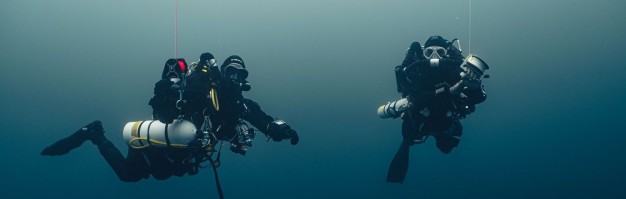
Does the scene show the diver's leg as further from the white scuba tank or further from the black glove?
the white scuba tank

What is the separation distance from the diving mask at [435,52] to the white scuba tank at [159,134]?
11.8 ft

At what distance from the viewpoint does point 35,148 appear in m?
54.0

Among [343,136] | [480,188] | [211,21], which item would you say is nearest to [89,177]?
[211,21]

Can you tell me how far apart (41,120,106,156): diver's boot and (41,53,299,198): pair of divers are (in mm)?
1420

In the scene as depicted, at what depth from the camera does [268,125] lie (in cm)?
615

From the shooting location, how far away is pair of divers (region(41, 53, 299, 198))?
4910 millimetres

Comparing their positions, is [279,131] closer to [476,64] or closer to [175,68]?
[175,68]

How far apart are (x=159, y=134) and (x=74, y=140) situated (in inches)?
115

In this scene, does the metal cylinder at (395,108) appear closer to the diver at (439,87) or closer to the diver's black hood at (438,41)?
the diver at (439,87)

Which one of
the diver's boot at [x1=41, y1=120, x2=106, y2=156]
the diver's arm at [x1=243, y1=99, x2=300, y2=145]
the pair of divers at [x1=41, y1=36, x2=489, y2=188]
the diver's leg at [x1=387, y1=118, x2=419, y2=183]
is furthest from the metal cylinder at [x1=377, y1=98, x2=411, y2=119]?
the diver's boot at [x1=41, y1=120, x2=106, y2=156]

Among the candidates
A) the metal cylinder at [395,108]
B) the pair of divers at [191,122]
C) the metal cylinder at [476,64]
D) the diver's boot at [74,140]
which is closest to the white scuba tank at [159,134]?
the pair of divers at [191,122]

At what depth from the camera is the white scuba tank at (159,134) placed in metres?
4.93

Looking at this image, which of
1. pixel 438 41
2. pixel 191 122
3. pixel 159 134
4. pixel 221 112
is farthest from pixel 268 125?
Answer: pixel 438 41

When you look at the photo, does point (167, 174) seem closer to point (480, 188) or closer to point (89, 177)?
point (480, 188)
